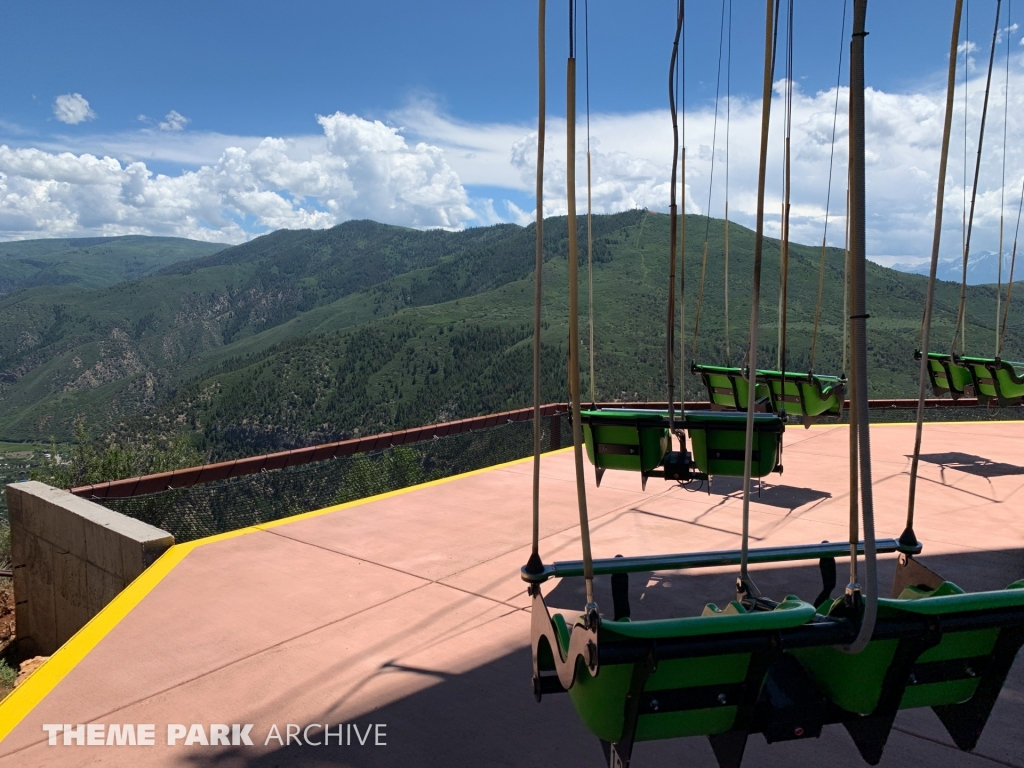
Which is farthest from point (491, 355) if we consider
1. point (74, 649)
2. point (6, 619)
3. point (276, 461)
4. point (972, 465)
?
point (74, 649)

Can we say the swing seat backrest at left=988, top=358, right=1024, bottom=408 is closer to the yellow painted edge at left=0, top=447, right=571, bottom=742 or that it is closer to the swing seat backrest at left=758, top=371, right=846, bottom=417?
the swing seat backrest at left=758, top=371, right=846, bottom=417

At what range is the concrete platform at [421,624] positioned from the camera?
2648 millimetres

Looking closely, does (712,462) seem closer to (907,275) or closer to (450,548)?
(450,548)

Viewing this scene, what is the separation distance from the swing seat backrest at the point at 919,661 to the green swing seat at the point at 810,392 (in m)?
4.67

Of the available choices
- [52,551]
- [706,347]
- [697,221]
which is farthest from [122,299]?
[52,551]

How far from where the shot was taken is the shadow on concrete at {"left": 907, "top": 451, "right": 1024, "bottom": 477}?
23.2ft

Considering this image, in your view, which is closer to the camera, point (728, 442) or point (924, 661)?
point (924, 661)

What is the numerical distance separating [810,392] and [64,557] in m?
5.65

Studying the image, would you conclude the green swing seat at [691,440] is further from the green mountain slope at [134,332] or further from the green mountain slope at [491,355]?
the green mountain slope at [134,332]

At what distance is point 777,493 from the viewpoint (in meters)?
6.38

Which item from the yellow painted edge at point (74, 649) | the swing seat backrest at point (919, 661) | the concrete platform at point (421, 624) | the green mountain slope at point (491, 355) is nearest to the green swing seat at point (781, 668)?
the swing seat backrest at point (919, 661)

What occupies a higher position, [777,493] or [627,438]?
[627,438]

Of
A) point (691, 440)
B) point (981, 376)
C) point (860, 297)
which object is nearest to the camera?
point (860, 297)

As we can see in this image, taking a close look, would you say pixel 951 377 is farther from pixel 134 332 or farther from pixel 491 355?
pixel 134 332
